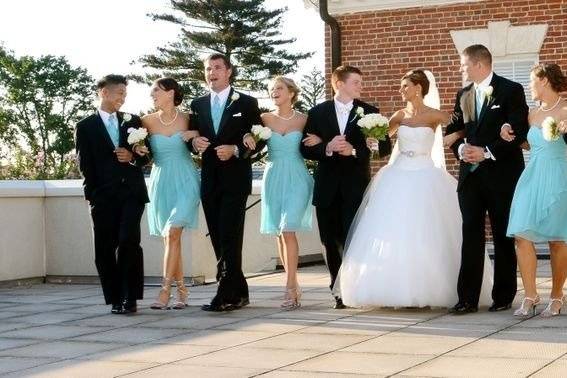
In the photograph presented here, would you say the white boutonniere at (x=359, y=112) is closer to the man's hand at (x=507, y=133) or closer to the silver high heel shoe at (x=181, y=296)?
the man's hand at (x=507, y=133)

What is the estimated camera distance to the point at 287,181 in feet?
33.2

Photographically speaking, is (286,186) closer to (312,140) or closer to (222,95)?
(312,140)

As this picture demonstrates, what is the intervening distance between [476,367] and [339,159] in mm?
3562

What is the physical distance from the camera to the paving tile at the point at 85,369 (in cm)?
689

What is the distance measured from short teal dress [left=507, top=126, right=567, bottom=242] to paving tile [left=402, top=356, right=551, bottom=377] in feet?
7.31

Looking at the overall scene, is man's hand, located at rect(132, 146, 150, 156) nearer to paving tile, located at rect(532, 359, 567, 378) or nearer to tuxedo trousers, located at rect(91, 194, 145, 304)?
tuxedo trousers, located at rect(91, 194, 145, 304)

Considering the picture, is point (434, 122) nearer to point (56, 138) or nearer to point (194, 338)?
point (194, 338)

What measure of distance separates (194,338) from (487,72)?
10.6ft

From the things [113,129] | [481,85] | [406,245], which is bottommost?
[406,245]

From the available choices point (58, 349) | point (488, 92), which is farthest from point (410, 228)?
point (58, 349)

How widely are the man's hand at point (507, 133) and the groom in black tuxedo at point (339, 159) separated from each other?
107cm

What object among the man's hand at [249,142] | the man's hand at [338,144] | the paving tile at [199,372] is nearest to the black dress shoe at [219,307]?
the man's hand at [249,142]

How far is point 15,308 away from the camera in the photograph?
10.9 m

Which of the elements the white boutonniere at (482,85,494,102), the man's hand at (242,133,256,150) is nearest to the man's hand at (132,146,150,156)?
the man's hand at (242,133,256,150)
